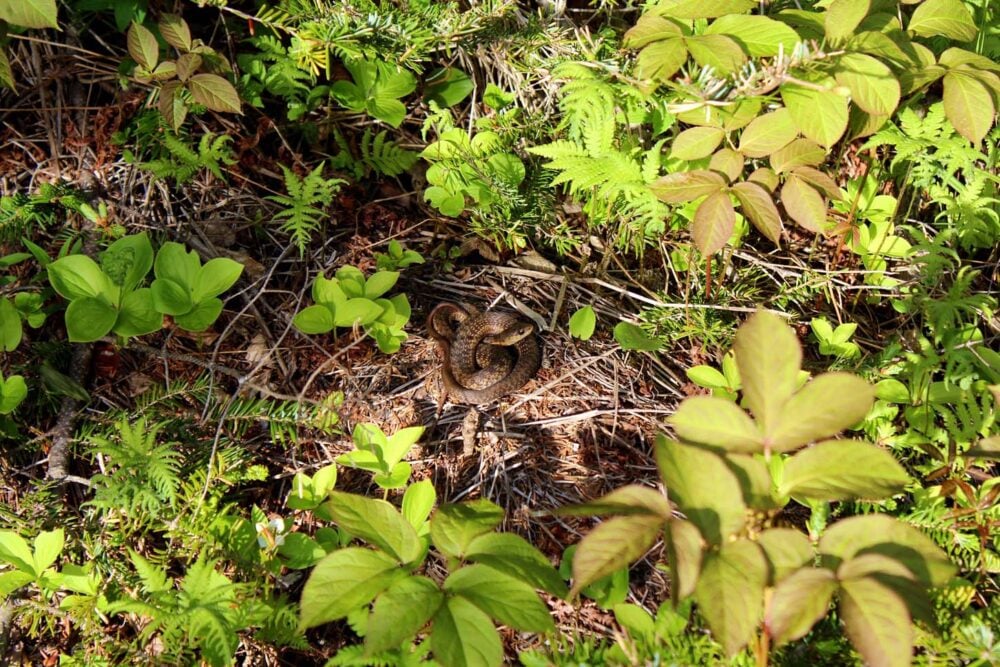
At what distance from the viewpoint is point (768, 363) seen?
4.98ft

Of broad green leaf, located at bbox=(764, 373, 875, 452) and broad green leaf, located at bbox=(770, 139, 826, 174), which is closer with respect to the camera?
broad green leaf, located at bbox=(764, 373, 875, 452)

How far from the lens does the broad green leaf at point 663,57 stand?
102 inches

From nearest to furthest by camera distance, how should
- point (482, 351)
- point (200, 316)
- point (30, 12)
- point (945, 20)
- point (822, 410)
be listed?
1. point (822, 410)
2. point (30, 12)
3. point (945, 20)
4. point (200, 316)
5. point (482, 351)

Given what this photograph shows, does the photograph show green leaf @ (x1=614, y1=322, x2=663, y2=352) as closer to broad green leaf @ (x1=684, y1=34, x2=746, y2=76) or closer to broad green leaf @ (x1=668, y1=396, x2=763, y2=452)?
broad green leaf @ (x1=684, y1=34, x2=746, y2=76)

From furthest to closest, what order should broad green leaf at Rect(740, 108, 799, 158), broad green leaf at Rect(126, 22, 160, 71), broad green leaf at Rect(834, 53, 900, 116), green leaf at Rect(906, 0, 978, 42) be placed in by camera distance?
broad green leaf at Rect(126, 22, 160, 71)
green leaf at Rect(906, 0, 978, 42)
broad green leaf at Rect(740, 108, 799, 158)
broad green leaf at Rect(834, 53, 900, 116)

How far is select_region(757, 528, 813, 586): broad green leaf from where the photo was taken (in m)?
1.40

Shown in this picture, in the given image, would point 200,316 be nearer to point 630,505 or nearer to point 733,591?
point 630,505

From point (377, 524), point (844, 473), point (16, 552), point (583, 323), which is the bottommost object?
point (16, 552)

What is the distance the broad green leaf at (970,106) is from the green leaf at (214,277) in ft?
9.15

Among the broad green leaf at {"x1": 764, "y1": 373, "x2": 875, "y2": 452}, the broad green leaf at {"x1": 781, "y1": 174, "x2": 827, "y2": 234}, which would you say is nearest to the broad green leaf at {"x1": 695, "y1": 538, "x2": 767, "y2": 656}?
the broad green leaf at {"x1": 764, "y1": 373, "x2": 875, "y2": 452}

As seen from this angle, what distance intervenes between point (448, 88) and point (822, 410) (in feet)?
9.51

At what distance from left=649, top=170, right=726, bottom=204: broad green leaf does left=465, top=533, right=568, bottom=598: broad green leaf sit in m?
1.43

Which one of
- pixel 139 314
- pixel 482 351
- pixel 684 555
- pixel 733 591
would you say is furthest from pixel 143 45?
pixel 733 591

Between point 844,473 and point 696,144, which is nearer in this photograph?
point 844,473
